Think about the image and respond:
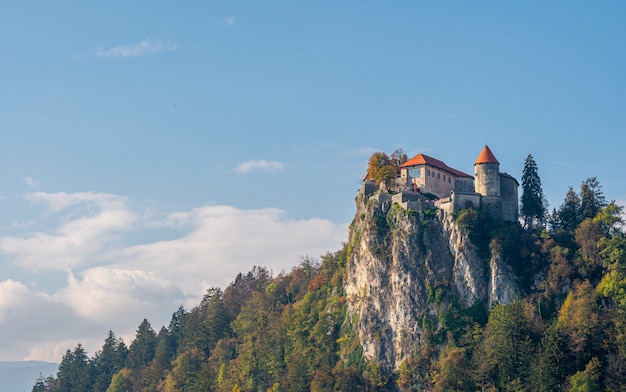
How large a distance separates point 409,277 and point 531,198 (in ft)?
54.6

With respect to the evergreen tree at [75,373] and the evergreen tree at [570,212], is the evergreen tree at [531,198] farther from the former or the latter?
the evergreen tree at [75,373]

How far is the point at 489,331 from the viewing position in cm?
9494

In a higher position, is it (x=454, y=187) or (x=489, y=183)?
(x=454, y=187)

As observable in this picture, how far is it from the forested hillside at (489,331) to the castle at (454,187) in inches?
74.2

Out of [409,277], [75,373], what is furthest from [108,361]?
[409,277]

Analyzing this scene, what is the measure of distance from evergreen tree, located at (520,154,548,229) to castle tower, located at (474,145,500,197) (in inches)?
180

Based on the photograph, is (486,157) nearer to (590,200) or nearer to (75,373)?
(590,200)

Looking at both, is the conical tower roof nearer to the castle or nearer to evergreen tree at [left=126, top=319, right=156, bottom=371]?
the castle

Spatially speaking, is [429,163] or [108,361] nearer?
[429,163]

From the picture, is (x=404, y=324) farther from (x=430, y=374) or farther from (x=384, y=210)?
(x=384, y=210)

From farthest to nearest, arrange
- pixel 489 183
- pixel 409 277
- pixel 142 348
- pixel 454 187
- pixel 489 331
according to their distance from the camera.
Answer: pixel 142 348
pixel 454 187
pixel 489 183
pixel 409 277
pixel 489 331

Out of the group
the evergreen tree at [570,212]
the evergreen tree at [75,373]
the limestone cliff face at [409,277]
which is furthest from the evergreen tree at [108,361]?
the evergreen tree at [570,212]

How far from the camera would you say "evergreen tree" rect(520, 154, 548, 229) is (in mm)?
106500

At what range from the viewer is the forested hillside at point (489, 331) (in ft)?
295
